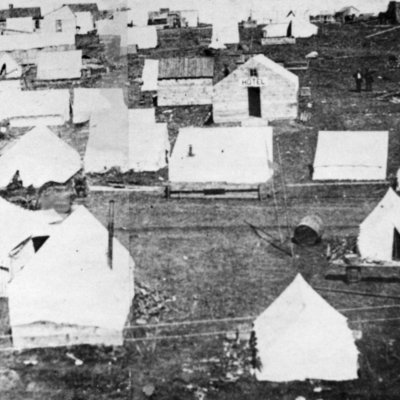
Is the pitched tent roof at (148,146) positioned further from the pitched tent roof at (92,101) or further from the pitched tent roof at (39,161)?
the pitched tent roof at (92,101)

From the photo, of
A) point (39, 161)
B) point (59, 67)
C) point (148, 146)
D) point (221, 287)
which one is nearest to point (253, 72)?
point (148, 146)

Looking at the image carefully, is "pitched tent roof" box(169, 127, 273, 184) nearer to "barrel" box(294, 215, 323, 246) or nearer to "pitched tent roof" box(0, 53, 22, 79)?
"barrel" box(294, 215, 323, 246)

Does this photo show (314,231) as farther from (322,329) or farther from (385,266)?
(322,329)

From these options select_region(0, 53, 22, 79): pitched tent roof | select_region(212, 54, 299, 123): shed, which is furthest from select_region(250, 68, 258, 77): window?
select_region(0, 53, 22, 79): pitched tent roof

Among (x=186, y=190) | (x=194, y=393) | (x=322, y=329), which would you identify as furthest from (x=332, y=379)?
(x=186, y=190)

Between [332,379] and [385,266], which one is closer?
[332,379]

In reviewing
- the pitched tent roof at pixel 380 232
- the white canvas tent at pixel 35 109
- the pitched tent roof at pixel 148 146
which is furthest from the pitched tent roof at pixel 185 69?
the pitched tent roof at pixel 380 232

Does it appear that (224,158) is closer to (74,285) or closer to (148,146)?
(148,146)

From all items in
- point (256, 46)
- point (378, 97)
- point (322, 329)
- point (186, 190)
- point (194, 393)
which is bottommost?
point (194, 393)
